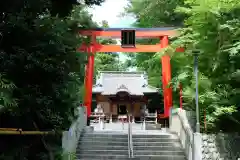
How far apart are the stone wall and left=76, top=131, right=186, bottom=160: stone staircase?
1.00 meters

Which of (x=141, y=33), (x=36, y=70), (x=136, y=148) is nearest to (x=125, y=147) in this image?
(x=136, y=148)

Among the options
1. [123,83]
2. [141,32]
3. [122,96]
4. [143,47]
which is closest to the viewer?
[141,32]

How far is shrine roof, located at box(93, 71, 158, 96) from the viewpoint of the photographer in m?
25.3

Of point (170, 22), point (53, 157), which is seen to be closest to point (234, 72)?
point (53, 157)

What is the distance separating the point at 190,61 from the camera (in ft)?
43.6

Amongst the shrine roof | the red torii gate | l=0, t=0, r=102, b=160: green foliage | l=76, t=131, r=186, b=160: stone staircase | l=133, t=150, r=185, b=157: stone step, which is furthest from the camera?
the shrine roof

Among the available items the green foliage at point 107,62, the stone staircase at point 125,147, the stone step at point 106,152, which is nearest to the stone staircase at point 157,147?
the stone staircase at point 125,147

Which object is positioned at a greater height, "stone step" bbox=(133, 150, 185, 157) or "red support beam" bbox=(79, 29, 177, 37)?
"red support beam" bbox=(79, 29, 177, 37)

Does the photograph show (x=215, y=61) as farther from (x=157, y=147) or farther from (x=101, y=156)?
(x=101, y=156)

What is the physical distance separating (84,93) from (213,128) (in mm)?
6672

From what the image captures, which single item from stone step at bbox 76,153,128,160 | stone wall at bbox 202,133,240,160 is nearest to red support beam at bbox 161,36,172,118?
stone wall at bbox 202,133,240,160

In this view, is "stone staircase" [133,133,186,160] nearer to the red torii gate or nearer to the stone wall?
the stone wall

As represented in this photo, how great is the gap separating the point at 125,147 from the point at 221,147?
3.32 metres

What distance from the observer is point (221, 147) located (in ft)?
37.7
